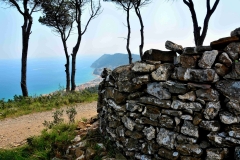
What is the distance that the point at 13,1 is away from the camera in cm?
1248

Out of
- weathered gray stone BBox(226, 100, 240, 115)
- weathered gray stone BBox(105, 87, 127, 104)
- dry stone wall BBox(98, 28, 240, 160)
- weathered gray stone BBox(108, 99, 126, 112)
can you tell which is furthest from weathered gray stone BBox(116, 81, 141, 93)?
weathered gray stone BBox(226, 100, 240, 115)

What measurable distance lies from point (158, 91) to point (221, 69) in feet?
3.26

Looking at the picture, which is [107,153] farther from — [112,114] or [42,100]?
[42,100]

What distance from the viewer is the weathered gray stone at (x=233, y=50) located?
2822 millimetres

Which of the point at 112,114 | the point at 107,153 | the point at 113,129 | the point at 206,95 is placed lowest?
the point at 107,153

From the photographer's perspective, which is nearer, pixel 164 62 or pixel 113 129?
pixel 164 62

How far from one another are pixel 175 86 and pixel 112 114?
5.78 ft

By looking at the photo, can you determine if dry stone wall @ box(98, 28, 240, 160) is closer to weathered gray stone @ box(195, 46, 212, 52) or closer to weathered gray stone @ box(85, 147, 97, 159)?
weathered gray stone @ box(195, 46, 212, 52)

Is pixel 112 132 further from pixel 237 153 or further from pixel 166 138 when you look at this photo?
pixel 237 153

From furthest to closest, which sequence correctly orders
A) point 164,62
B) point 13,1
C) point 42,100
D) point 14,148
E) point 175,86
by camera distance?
1. point 13,1
2. point 42,100
3. point 14,148
4. point 164,62
5. point 175,86

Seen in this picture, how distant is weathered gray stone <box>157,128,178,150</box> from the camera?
11.1 feet

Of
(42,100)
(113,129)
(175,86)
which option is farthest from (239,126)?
(42,100)

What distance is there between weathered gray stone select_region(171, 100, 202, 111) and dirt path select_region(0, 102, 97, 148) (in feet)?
15.6

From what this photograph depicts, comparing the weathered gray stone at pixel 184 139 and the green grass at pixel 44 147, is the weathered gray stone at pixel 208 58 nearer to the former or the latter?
the weathered gray stone at pixel 184 139
